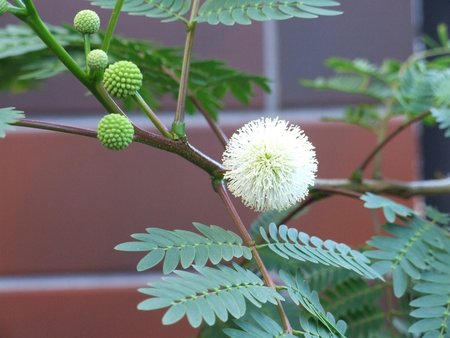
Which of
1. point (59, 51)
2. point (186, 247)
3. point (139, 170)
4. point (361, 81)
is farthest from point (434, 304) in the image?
point (139, 170)

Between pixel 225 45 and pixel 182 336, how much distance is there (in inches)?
17.1

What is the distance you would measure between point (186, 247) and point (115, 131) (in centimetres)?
7

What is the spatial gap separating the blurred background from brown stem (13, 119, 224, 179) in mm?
542

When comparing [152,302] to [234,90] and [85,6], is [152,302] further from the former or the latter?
[85,6]

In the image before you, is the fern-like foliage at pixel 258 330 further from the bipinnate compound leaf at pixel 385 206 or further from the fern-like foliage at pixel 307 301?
the bipinnate compound leaf at pixel 385 206

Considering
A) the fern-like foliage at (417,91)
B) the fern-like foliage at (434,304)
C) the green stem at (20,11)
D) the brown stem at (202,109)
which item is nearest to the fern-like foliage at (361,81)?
the fern-like foliage at (417,91)

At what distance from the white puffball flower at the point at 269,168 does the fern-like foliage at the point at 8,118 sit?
123 millimetres

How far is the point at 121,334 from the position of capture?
3.07ft

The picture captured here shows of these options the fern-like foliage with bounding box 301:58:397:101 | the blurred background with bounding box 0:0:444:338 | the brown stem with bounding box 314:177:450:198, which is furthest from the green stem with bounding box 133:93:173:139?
the blurred background with bounding box 0:0:444:338

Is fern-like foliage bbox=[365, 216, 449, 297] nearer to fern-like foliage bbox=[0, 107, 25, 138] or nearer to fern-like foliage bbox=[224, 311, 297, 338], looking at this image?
fern-like foliage bbox=[224, 311, 297, 338]

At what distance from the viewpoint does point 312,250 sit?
355 mm

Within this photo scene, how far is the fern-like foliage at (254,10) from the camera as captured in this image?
0.39m

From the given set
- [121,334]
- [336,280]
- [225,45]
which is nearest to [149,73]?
[336,280]

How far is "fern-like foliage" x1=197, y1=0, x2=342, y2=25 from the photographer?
1.29 feet
